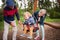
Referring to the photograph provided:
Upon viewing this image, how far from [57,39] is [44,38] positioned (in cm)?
17

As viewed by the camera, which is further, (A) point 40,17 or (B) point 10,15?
(A) point 40,17

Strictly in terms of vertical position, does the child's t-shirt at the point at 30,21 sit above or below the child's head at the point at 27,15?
below

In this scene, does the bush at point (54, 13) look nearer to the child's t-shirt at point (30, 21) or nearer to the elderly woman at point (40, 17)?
the elderly woman at point (40, 17)

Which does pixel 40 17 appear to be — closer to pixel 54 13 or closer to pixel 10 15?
pixel 54 13

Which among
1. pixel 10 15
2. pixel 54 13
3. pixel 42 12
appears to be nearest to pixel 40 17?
pixel 42 12

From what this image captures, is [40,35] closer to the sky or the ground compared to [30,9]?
closer to the ground

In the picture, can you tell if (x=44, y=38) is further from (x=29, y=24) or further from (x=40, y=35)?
(x=29, y=24)

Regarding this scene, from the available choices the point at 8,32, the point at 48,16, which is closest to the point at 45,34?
the point at 48,16

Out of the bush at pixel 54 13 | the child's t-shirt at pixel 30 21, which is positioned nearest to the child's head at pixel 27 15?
the child's t-shirt at pixel 30 21

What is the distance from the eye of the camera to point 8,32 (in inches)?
93.5

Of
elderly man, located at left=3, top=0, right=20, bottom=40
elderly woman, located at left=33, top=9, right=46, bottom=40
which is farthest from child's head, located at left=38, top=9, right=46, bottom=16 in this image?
elderly man, located at left=3, top=0, right=20, bottom=40

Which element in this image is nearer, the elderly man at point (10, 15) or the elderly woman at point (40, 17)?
the elderly man at point (10, 15)

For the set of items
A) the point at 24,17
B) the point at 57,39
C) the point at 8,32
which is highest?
the point at 24,17

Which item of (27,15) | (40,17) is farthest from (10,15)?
(40,17)
